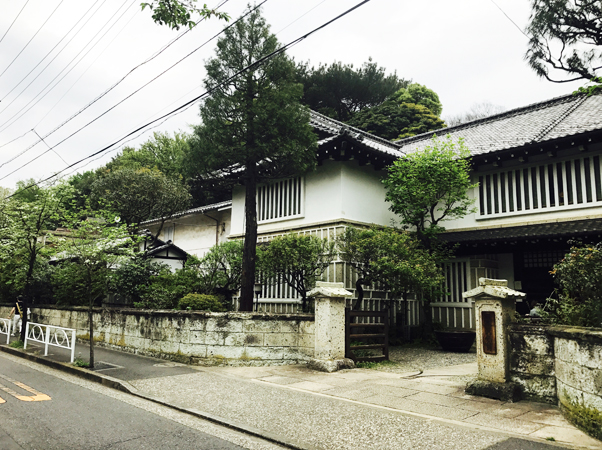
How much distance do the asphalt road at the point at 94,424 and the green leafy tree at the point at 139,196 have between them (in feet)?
45.7

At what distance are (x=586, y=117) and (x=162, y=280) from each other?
15465 mm

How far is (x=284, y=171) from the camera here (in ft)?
45.4

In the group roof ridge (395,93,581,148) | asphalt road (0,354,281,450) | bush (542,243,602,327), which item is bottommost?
asphalt road (0,354,281,450)

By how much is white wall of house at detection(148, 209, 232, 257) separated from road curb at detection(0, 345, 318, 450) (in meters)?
10.8

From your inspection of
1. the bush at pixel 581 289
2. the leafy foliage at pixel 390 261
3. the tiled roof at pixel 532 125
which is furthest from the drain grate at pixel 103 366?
the tiled roof at pixel 532 125

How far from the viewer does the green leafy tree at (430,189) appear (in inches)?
555

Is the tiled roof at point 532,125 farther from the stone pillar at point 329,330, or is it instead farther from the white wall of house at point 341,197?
the stone pillar at point 329,330

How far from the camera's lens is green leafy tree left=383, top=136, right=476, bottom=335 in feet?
46.2

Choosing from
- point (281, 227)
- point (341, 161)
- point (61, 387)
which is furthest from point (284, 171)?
point (61, 387)

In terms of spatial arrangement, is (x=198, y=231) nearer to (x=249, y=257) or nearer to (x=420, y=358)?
(x=249, y=257)

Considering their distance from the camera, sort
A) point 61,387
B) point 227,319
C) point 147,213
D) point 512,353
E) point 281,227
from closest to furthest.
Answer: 1. point 512,353
2. point 61,387
3. point 227,319
4. point 281,227
5. point 147,213

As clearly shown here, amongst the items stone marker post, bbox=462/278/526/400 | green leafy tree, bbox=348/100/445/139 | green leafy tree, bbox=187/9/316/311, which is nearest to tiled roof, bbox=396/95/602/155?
green leafy tree, bbox=187/9/316/311

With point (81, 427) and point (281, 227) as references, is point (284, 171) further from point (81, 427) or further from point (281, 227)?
point (81, 427)

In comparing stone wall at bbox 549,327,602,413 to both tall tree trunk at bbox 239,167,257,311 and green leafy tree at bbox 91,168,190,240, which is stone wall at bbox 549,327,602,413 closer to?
tall tree trunk at bbox 239,167,257,311
